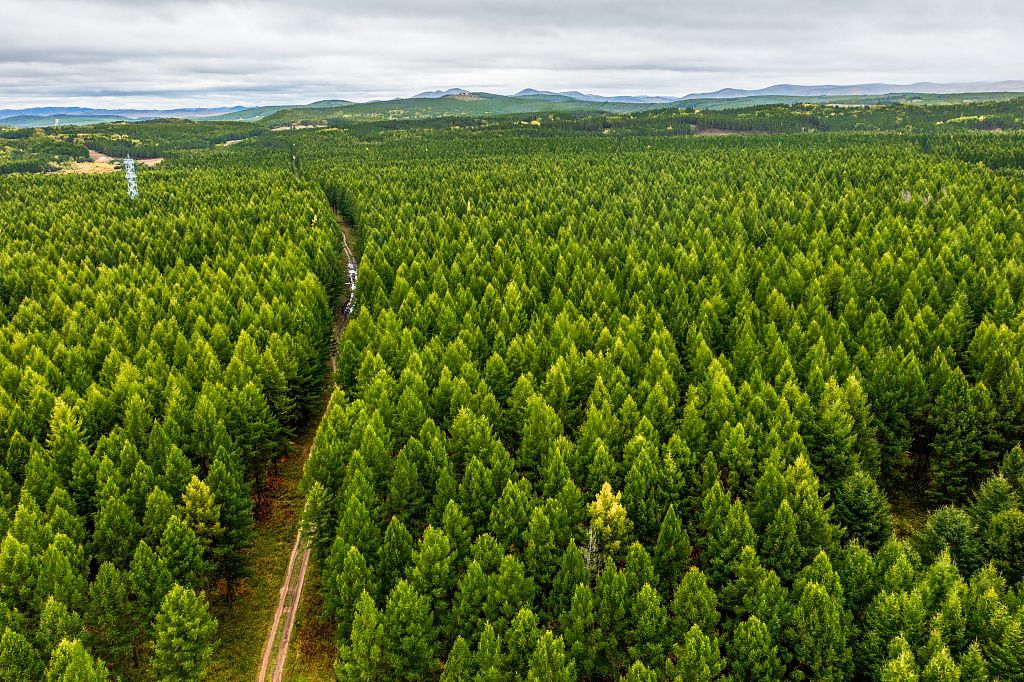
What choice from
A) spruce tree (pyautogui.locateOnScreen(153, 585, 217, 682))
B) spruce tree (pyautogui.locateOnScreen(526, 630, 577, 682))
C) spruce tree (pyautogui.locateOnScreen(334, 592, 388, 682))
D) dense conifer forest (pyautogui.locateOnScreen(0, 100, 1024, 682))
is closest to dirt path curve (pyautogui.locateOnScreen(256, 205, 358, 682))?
dense conifer forest (pyautogui.locateOnScreen(0, 100, 1024, 682))

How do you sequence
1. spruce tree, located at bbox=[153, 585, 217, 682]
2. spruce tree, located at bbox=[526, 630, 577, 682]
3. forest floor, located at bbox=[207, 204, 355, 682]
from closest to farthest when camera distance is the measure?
spruce tree, located at bbox=[526, 630, 577, 682] < spruce tree, located at bbox=[153, 585, 217, 682] < forest floor, located at bbox=[207, 204, 355, 682]

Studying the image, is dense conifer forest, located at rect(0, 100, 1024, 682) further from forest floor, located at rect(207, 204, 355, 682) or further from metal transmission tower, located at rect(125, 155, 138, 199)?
metal transmission tower, located at rect(125, 155, 138, 199)

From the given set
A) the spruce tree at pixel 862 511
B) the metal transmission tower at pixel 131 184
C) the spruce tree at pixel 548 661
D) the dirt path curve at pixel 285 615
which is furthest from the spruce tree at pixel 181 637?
the metal transmission tower at pixel 131 184

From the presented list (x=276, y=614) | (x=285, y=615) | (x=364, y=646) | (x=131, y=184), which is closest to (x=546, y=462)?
(x=364, y=646)

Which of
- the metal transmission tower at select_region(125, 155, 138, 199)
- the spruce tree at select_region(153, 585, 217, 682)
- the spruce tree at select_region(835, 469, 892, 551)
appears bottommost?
the spruce tree at select_region(153, 585, 217, 682)

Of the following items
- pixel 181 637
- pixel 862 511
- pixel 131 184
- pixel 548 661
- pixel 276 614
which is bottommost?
pixel 276 614

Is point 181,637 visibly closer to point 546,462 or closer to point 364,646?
point 364,646

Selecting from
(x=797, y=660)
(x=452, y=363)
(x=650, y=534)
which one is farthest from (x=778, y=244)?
(x=797, y=660)

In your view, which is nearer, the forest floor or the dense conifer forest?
the dense conifer forest

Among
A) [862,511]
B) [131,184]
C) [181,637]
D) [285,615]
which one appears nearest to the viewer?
[181,637]
